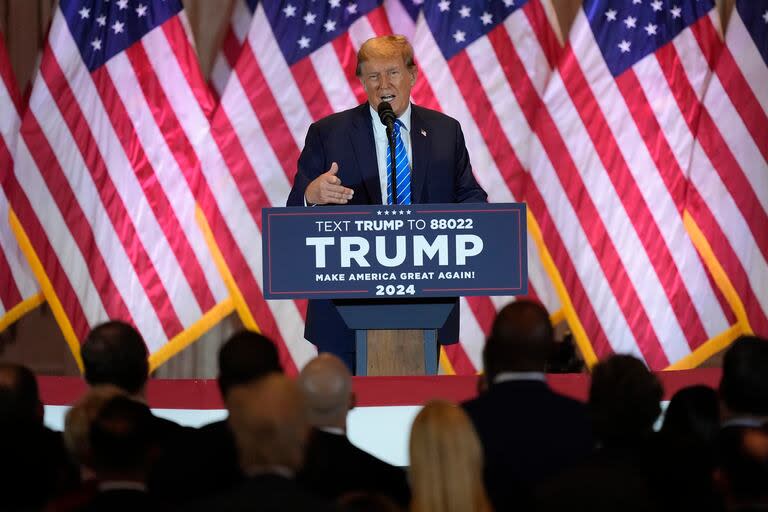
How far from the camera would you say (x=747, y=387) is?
2596 mm

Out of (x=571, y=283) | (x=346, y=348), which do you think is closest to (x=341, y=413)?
(x=346, y=348)

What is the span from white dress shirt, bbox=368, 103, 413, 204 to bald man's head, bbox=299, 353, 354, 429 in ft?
5.69

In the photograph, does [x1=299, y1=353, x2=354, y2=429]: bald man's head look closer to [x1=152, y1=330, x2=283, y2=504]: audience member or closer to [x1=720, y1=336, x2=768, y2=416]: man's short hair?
[x1=152, y1=330, x2=283, y2=504]: audience member

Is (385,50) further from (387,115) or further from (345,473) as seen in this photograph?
(345,473)

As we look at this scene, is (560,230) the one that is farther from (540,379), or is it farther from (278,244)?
(540,379)

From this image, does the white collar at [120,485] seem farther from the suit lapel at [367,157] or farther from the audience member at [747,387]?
the suit lapel at [367,157]

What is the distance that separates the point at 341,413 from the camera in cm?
267

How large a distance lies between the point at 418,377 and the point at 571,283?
274 centimetres

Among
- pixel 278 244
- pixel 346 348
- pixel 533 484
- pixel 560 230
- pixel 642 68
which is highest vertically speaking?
pixel 642 68

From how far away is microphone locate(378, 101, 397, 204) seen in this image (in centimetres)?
386

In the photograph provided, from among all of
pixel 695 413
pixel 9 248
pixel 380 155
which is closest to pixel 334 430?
pixel 695 413

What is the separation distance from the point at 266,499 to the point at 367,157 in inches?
101

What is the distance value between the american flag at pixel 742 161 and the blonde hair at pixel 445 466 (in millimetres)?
4678

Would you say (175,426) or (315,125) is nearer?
(175,426)
